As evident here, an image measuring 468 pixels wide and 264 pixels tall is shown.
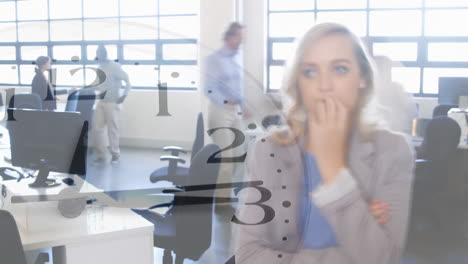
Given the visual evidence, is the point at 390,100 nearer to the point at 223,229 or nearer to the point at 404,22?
the point at 223,229

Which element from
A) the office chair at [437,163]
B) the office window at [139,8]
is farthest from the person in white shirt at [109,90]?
the office chair at [437,163]

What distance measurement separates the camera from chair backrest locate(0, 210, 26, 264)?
4.14ft

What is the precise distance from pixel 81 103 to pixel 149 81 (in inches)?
13.4

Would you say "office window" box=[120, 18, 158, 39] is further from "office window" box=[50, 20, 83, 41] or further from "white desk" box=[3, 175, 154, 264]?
"white desk" box=[3, 175, 154, 264]

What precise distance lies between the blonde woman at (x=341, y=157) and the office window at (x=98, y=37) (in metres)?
0.30

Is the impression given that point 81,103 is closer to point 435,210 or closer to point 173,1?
point 173,1

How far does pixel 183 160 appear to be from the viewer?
187 centimetres

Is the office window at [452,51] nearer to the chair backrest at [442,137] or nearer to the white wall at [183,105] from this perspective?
the chair backrest at [442,137]

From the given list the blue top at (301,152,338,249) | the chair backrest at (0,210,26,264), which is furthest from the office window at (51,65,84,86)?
the blue top at (301,152,338,249)

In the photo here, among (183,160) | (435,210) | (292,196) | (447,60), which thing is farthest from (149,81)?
(447,60)

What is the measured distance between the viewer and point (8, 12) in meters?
1.46

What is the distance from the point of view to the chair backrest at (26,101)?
1545 mm

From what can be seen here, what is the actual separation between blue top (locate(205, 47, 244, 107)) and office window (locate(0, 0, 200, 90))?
0.06m
